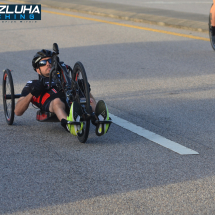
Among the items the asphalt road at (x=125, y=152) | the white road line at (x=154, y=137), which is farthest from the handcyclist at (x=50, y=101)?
the white road line at (x=154, y=137)

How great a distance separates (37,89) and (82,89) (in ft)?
1.84

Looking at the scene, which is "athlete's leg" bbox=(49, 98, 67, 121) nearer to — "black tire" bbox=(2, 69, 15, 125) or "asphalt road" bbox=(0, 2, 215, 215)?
"asphalt road" bbox=(0, 2, 215, 215)

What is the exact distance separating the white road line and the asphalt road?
0.29 feet

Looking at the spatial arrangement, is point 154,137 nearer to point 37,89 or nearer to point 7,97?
point 37,89

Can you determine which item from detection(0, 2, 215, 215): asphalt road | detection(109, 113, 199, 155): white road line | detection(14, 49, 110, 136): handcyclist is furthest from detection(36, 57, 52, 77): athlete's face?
detection(109, 113, 199, 155): white road line

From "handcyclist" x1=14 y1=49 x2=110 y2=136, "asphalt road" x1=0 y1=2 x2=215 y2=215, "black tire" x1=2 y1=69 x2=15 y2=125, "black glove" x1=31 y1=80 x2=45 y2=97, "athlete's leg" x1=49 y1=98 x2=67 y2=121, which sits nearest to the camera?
"asphalt road" x1=0 y1=2 x2=215 y2=215

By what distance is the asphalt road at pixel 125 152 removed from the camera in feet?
12.2

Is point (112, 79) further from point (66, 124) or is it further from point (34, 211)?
point (34, 211)

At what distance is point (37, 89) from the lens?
5.35 meters

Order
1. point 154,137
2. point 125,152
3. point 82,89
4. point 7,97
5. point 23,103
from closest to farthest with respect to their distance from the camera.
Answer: point 125,152 → point 82,89 → point 154,137 → point 23,103 → point 7,97

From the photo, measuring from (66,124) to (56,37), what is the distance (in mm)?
9175

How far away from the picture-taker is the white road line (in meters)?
Result: 4.84

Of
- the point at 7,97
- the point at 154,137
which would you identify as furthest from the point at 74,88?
the point at 7,97

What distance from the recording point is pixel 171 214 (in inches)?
138
